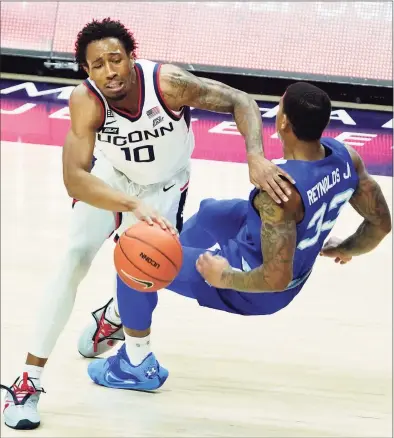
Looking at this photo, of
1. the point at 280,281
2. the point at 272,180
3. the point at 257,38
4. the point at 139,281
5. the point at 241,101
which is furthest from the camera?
the point at 257,38

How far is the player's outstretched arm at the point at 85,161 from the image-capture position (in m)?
4.14

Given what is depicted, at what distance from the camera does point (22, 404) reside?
435cm

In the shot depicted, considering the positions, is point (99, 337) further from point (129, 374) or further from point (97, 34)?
point (97, 34)

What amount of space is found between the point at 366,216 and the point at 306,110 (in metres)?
0.75

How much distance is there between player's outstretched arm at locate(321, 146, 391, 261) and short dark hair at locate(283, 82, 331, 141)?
334 millimetres

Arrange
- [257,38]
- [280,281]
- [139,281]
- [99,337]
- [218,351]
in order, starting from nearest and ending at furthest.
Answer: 1. [280,281]
2. [139,281]
3. [99,337]
4. [218,351]
5. [257,38]

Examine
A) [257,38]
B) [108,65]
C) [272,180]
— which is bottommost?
[257,38]

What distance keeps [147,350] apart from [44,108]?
17.2 ft

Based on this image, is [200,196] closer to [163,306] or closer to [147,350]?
[163,306]

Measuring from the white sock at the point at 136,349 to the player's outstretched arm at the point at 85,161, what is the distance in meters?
0.81

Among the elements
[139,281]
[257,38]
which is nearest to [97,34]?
[139,281]

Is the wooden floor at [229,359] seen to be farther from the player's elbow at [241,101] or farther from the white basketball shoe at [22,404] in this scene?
the player's elbow at [241,101]

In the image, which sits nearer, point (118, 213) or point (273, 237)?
point (273, 237)

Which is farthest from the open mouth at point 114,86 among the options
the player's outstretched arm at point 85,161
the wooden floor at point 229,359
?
the wooden floor at point 229,359
